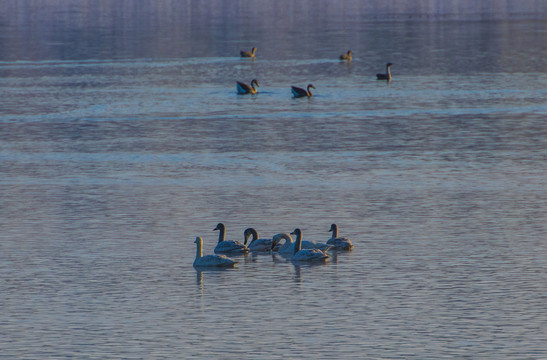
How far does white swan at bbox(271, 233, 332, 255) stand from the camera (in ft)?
75.8

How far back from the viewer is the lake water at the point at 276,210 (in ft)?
58.4

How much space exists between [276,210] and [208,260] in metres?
5.59

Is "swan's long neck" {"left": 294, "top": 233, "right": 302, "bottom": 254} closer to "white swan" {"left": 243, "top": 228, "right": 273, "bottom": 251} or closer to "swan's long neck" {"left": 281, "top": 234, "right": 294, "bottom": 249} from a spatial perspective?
"swan's long neck" {"left": 281, "top": 234, "right": 294, "bottom": 249}

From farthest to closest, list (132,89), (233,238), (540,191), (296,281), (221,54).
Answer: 1. (221,54)
2. (132,89)
3. (540,191)
4. (233,238)
5. (296,281)

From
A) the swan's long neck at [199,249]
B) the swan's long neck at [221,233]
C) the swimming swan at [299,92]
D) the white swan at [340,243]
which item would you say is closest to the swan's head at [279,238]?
the white swan at [340,243]

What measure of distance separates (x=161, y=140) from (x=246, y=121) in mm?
5906

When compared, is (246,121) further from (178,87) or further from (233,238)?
(233,238)

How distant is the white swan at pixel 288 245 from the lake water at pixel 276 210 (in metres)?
0.21

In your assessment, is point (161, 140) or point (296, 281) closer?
point (296, 281)

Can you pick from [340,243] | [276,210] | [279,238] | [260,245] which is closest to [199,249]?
[260,245]

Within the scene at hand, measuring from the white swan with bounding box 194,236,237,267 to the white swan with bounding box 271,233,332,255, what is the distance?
1.30m

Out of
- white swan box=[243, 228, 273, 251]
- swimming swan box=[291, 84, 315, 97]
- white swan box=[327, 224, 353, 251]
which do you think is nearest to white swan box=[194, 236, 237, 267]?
A: white swan box=[243, 228, 273, 251]

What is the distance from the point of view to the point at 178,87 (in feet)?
194

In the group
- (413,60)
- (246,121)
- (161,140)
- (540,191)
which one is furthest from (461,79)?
(540,191)
